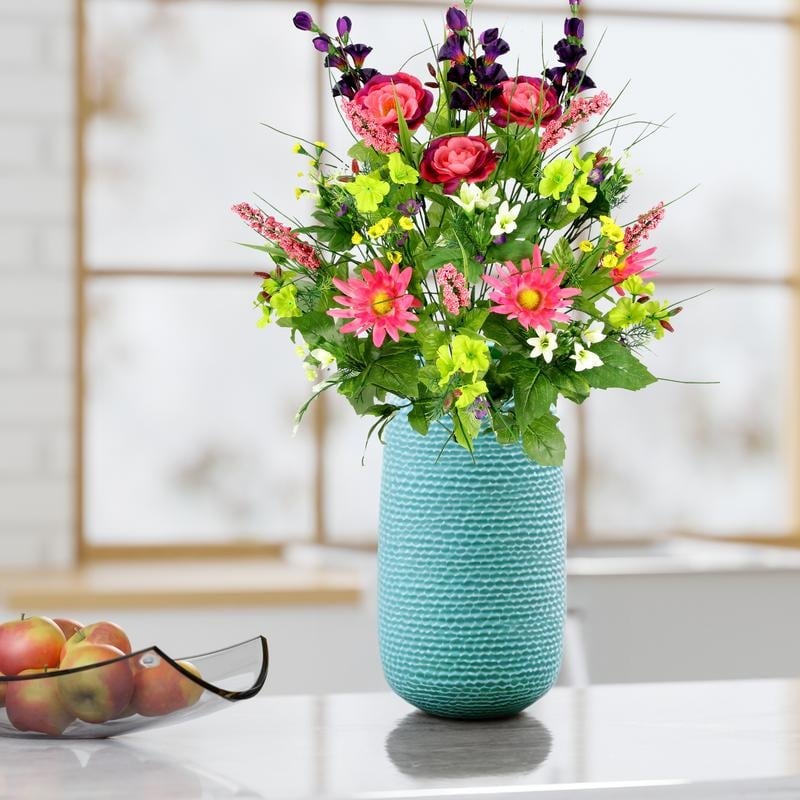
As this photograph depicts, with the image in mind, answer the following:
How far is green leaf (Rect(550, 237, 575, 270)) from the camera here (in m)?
1.01

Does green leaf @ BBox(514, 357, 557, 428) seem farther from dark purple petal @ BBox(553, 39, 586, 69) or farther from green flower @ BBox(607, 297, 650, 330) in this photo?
dark purple petal @ BBox(553, 39, 586, 69)

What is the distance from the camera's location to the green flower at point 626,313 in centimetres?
100

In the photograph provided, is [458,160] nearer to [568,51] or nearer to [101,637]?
[568,51]

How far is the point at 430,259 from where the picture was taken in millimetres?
990

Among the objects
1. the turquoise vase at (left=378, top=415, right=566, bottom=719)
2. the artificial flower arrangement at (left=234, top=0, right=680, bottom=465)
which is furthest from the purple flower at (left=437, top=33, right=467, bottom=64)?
the turquoise vase at (left=378, top=415, right=566, bottom=719)

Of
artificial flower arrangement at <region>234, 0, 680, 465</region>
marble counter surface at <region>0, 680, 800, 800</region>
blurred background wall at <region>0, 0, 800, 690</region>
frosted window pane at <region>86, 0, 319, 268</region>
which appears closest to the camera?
marble counter surface at <region>0, 680, 800, 800</region>

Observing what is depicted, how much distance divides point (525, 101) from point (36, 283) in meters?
2.23

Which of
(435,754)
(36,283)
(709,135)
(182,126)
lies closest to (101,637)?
(435,754)

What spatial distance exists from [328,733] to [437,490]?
235 mm

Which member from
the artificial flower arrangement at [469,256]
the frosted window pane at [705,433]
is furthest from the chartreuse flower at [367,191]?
the frosted window pane at [705,433]

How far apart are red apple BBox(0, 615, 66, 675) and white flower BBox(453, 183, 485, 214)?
0.50m

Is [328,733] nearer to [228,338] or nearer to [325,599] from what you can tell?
[325,599]

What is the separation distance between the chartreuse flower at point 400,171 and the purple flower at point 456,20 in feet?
0.38

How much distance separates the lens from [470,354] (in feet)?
3.11
